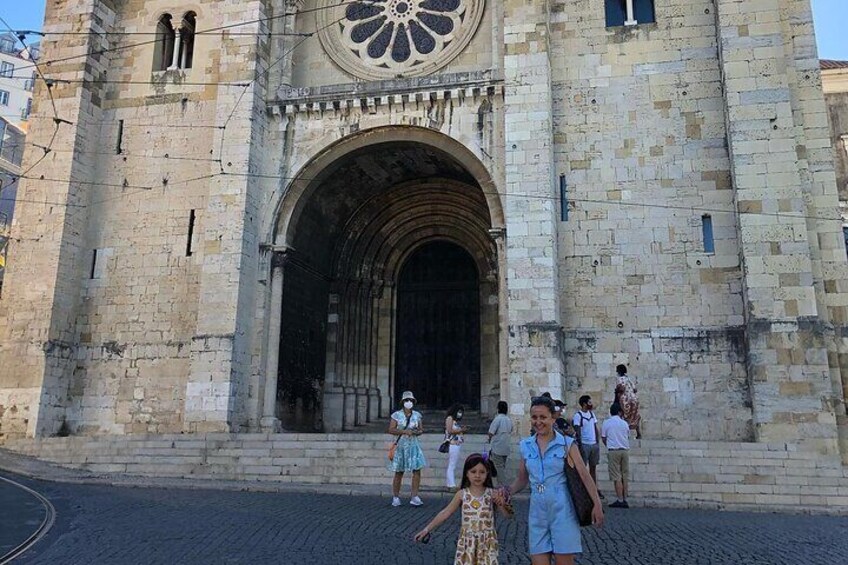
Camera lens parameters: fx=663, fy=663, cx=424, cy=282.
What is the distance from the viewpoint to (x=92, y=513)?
827 cm

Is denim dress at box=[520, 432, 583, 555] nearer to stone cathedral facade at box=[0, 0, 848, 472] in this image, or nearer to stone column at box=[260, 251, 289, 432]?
stone cathedral facade at box=[0, 0, 848, 472]

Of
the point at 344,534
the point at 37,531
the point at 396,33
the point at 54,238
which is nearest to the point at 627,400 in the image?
the point at 344,534

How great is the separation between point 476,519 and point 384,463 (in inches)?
322

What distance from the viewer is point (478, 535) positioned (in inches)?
154

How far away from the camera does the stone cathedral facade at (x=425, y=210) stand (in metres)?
12.6

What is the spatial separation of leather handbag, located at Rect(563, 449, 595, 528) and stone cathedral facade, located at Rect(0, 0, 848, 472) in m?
8.71

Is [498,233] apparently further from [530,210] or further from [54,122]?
[54,122]

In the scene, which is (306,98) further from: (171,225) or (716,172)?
(716,172)

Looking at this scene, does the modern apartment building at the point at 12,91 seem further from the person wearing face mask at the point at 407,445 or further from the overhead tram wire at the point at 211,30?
the person wearing face mask at the point at 407,445

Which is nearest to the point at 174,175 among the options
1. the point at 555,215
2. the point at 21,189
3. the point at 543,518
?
the point at 21,189

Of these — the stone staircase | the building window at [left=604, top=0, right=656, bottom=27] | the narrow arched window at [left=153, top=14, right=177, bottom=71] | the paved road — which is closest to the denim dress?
the paved road

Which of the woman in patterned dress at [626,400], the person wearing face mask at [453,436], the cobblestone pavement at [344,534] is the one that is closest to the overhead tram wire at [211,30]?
the person wearing face mask at [453,436]

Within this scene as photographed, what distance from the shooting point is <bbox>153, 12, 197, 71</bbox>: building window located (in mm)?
16781

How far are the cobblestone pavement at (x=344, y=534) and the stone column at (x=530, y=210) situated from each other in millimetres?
3575
